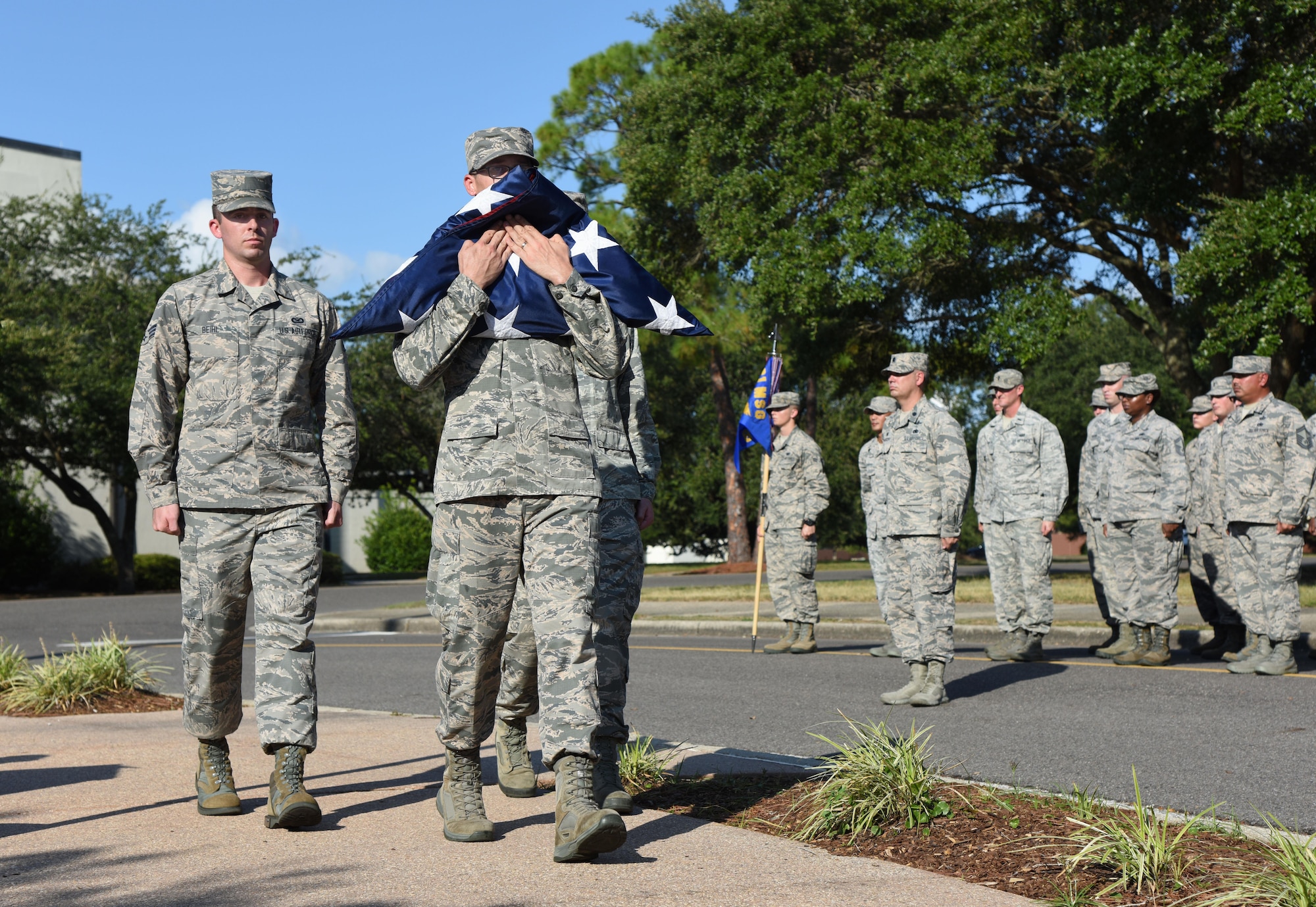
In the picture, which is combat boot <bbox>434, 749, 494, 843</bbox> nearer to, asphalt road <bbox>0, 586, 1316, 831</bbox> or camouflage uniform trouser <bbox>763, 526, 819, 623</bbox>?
asphalt road <bbox>0, 586, 1316, 831</bbox>

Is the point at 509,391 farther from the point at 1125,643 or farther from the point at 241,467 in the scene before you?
the point at 1125,643

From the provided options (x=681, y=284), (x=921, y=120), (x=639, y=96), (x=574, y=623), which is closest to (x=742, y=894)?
(x=574, y=623)

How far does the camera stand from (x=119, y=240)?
3444cm

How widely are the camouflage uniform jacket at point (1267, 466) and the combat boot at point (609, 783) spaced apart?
6.85 meters

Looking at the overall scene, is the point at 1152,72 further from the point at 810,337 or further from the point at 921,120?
the point at 810,337

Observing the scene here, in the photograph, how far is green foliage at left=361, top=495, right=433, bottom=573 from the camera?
2096 inches

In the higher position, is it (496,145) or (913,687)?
(496,145)

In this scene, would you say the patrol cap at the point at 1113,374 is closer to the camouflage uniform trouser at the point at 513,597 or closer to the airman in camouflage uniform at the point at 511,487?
the airman in camouflage uniform at the point at 511,487

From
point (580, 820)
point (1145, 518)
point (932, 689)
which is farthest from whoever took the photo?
point (1145, 518)

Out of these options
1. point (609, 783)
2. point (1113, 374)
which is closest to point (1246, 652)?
point (1113, 374)

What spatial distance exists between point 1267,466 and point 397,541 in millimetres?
46391

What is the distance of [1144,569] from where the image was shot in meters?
10.8

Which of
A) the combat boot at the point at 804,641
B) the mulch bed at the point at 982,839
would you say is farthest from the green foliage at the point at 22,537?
the mulch bed at the point at 982,839

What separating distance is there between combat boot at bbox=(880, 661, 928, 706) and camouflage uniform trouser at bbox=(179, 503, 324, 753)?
4473 mm
